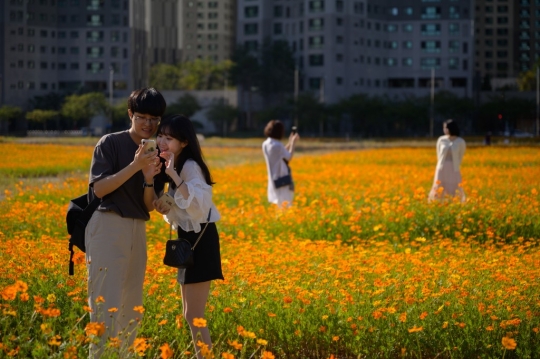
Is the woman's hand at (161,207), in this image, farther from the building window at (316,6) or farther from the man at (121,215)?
the building window at (316,6)

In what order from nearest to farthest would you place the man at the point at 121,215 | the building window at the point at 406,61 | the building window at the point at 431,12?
the man at the point at 121,215, the building window at the point at 431,12, the building window at the point at 406,61

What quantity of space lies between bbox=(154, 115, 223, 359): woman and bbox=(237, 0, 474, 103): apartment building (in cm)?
9361

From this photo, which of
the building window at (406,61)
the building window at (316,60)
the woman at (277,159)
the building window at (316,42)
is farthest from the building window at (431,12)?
the woman at (277,159)

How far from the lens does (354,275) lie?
8.76 metres

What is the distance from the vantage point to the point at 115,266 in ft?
20.5

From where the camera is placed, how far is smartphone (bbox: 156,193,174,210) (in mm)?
6391

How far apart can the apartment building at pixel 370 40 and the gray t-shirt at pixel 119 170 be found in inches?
3695

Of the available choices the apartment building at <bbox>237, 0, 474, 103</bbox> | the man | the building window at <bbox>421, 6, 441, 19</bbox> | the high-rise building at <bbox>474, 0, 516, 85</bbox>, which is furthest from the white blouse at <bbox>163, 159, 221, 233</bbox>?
the high-rise building at <bbox>474, 0, 516, 85</bbox>

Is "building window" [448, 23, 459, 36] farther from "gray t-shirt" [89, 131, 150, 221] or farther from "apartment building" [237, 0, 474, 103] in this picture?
"gray t-shirt" [89, 131, 150, 221]

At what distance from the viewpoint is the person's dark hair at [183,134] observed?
256 inches

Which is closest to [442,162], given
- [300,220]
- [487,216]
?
[487,216]

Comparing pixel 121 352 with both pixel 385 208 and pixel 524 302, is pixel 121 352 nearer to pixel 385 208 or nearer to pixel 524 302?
pixel 524 302

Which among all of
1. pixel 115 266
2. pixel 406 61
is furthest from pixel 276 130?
pixel 406 61

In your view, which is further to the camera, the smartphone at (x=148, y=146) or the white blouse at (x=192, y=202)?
the white blouse at (x=192, y=202)
